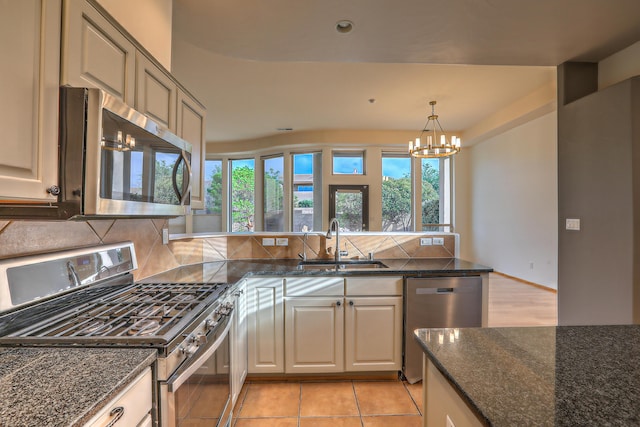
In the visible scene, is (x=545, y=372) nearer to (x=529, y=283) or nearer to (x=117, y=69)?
(x=117, y=69)

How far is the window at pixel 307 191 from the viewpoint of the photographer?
21.6 feet

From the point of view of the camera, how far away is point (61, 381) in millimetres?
774

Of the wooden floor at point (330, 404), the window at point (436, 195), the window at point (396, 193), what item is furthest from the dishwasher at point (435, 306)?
the window at point (436, 195)

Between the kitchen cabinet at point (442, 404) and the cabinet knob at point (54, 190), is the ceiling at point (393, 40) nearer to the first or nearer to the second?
the cabinet knob at point (54, 190)

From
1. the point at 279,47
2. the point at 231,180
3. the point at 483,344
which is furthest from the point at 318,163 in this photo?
the point at 483,344

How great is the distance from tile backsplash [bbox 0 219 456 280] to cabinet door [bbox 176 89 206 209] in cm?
38

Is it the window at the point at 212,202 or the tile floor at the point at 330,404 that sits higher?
the window at the point at 212,202

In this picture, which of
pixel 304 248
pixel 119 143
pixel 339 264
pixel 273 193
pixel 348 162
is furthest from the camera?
pixel 273 193

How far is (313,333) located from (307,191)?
462cm

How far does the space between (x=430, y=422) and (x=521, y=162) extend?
5.84 metres

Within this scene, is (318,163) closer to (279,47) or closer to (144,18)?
(279,47)

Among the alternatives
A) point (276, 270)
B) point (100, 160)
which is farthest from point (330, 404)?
point (100, 160)

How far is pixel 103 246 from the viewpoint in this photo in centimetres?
152

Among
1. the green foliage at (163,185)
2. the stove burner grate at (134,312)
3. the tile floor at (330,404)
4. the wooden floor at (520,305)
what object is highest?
the green foliage at (163,185)
